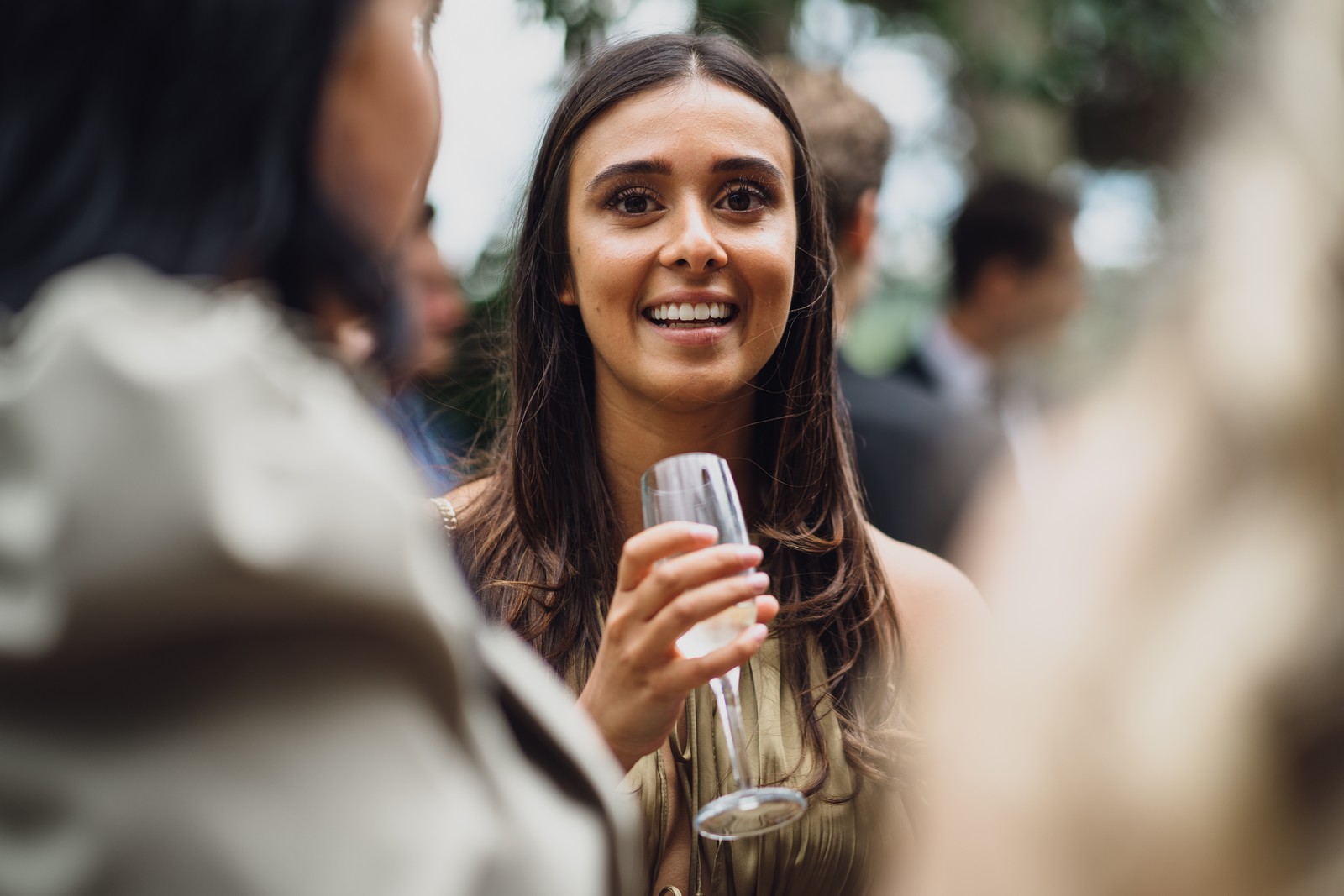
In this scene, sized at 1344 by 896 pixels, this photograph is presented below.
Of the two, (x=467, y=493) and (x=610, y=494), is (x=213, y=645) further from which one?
(x=467, y=493)

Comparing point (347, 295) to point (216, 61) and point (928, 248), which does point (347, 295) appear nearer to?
point (216, 61)

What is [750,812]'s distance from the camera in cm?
219

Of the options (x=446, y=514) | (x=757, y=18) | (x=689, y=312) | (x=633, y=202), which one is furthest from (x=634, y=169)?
(x=757, y=18)

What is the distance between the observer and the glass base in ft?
7.18

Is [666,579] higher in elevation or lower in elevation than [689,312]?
lower

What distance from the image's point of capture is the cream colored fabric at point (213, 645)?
3.94ft

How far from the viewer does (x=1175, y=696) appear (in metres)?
0.83

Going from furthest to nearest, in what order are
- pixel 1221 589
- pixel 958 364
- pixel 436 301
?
pixel 958 364
pixel 436 301
pixel 1221 589

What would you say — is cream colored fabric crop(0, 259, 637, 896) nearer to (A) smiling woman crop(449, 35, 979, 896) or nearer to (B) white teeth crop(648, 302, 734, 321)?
(A) smiling woman crop(449, 35, 979, 896)

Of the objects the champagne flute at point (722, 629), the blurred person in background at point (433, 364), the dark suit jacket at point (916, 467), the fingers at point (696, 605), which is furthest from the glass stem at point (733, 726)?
the dark suit jacket at point (916, 467)

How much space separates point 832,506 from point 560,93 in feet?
4.39

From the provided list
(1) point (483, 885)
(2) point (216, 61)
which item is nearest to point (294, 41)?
(2) point (216, 61)

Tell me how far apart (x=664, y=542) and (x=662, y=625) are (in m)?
0.13

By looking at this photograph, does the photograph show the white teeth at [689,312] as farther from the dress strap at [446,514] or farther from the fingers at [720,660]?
the fingers at [720,660]
